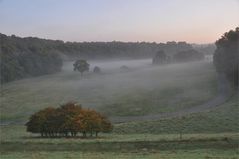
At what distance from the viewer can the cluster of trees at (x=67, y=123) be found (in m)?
56.7

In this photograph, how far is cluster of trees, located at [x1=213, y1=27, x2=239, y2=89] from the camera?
116850 millimetres

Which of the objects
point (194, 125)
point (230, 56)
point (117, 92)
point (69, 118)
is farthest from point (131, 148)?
point (117, 92)

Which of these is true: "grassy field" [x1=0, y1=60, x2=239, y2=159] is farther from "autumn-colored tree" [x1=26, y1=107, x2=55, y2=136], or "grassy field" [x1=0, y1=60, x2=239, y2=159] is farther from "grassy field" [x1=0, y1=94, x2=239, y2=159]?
"autumn-colored tree" [x1=26, y1=107, x2=55, y2=136]

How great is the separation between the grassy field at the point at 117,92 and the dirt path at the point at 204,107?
6.10 feet

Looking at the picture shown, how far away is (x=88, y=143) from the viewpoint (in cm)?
4194

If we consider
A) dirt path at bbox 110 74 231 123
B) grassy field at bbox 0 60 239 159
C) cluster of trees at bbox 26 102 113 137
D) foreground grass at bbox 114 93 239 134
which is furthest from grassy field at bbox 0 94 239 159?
dirt path at bbox 110 74 231 123

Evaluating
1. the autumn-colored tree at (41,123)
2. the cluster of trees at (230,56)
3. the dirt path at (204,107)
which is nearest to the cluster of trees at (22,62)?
the cluster of trees at (230,56)

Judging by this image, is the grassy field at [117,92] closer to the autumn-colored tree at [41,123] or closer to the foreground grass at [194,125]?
the foreground grass at [194,125]

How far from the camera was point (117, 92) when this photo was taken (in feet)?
419

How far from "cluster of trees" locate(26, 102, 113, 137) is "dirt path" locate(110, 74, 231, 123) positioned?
1254 inches

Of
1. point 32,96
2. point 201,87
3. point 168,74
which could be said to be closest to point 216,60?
point 201,87

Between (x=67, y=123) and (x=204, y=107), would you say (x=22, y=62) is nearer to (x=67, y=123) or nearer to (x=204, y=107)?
(x=204, y=107)

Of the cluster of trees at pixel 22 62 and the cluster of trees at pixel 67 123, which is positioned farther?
the cluster of trees at pixel 22 62

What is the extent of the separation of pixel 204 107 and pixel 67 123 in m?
48.2
